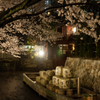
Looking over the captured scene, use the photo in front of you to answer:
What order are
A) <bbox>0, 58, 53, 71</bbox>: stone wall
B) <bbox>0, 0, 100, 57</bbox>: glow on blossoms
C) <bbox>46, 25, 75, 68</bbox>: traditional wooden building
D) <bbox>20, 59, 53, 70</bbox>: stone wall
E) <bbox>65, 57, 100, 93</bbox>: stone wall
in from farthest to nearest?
<bbox>46, 25, 75, 68</bbox>: traditional wooden building → <bbox>20, 59, 53, 70</bbox>: stone wall → <bbox>0, 58, 53, 71</bbox>: stone wall → <bbox>65, 57, 100, 93</bbox>: stone wall → <bbox>0, 0, 100, 57</bbox>: glow on blossoms

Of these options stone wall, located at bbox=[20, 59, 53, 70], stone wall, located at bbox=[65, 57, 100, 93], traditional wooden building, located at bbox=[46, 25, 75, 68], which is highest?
traditional wooden building, located at bbox=[46, 25, 75, 68]

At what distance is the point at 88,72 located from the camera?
10172 mm

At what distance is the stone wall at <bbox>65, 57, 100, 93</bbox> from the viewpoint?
921 centimetres

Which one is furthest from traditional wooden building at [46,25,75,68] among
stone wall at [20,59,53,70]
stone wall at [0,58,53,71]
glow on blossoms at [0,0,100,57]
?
stone wall at [0,58,53,71]

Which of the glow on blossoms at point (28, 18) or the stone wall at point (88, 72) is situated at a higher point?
the glow on blossoms at point (28, 18)

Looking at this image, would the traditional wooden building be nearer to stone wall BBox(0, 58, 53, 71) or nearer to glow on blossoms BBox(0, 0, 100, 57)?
glow on blossoms BBox(0, 0, 100, 57)

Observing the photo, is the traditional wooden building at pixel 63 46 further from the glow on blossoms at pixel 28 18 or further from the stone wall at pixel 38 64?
the stone wall at pixel 38 64

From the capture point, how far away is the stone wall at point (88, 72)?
363 inches

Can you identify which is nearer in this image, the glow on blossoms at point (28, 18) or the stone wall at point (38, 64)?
the glow on blossoms at point (28, 18)

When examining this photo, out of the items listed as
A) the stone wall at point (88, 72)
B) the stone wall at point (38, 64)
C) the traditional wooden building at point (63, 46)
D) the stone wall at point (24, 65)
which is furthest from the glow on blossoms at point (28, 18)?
the stone wall at point (24, 65)

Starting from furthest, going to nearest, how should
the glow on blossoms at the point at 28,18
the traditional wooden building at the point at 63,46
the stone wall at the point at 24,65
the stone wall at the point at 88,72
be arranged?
the traditional wooden building at the point at 63,46 → the stone wall at the point at 24,65 → the stone wall at the point at 88,72 → the glow on blossoms at the point at 28,18

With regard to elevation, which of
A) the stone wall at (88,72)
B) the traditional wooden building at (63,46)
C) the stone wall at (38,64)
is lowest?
the stone wall at (38,64)

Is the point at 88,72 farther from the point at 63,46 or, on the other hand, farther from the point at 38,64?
the point at 63,46

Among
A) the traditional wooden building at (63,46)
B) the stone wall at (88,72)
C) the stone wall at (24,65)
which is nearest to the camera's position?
the stone wall at (88,72)
